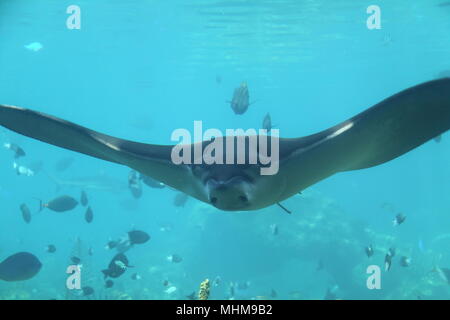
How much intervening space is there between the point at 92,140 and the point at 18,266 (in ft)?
16.0

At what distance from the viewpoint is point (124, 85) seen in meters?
56.6

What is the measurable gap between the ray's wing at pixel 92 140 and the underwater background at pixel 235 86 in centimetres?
718

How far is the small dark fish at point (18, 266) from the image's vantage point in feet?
21.8

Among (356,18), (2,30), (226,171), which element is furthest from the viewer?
(2,30)

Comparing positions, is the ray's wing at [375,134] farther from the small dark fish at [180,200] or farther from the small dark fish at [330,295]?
the small dark fish at [180,200]

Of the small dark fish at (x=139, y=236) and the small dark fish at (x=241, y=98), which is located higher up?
the small dark fish at (x=241, y=98)

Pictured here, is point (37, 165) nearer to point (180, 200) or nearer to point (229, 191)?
point (180, 200)

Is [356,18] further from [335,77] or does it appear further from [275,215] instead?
[335,77]

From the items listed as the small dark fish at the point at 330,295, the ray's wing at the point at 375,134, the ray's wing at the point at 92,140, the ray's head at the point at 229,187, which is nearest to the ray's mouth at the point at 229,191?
the ray's head at the point at 229,187

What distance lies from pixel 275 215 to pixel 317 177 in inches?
546

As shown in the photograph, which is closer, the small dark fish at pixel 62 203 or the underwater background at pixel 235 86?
the small dark fish at pixel 62 203

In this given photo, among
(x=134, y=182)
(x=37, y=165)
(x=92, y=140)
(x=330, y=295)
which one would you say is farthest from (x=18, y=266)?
(x=37, y=165)

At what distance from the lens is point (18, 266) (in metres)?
6.75

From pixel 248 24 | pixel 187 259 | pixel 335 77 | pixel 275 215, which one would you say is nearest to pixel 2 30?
pixel 248 24
